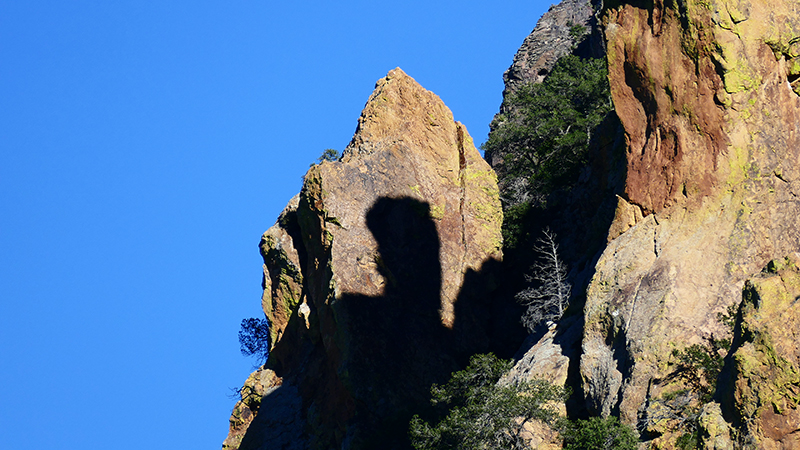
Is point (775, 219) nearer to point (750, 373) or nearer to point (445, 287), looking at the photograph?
point (750, 373)

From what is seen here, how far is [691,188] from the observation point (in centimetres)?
2906

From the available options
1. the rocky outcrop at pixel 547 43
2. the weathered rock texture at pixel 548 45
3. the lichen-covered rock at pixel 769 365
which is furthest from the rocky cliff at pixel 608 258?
the rocky outcrop at pixel 547 43

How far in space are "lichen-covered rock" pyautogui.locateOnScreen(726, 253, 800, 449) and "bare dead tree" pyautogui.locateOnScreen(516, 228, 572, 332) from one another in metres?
13.4

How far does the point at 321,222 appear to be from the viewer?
4278 centimetres

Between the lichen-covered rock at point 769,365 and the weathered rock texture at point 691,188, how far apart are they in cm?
355

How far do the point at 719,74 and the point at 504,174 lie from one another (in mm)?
29368

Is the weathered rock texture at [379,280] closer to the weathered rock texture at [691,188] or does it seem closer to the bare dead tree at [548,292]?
the bare dead tree at [548,292]

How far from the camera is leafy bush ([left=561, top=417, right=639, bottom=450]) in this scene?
24.9 m

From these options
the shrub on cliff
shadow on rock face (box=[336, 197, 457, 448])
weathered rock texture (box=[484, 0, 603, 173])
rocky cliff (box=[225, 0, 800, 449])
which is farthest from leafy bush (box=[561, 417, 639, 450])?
weathered rock texture (box=[484, 0, 603, 173])

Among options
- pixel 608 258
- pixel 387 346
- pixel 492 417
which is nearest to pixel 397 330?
pixel 387 346

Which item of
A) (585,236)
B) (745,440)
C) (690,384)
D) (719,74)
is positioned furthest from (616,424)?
(585,236)

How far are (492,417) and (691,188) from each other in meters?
8.74

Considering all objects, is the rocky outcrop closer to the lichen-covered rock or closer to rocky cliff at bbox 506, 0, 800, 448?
rocky cliff at bbox 506, 0, 800, 448

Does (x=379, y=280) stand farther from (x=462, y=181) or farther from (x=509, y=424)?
(x=509, y=424)
